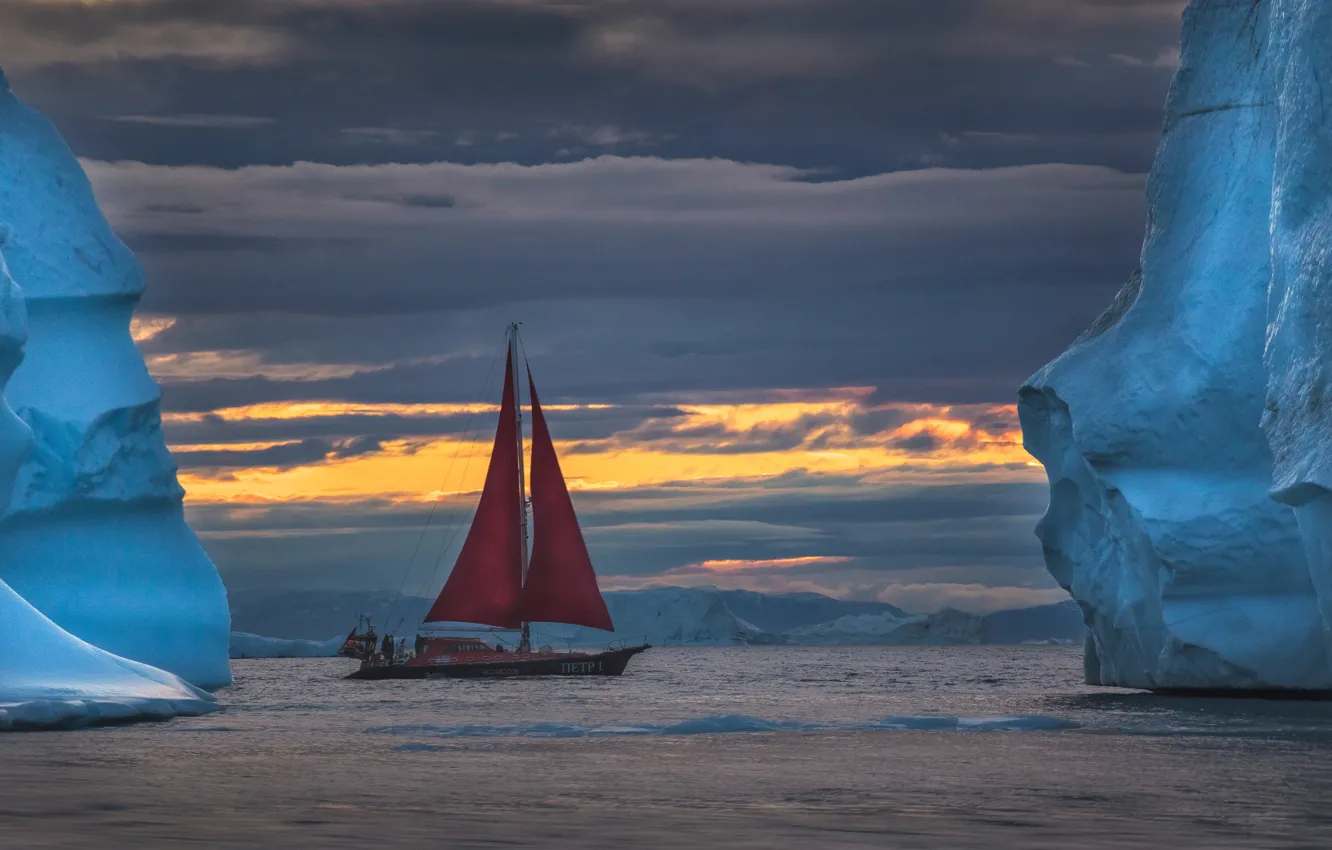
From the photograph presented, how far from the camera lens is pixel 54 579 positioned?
41.3m

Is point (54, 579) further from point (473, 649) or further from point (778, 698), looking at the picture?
point (473, 649)

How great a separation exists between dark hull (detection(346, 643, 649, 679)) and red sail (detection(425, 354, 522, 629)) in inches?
59.2

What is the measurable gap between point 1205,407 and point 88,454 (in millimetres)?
24536

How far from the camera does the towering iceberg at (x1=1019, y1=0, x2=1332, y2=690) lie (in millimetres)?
31859

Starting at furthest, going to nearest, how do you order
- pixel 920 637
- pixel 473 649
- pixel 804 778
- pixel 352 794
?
pixel 920 637 < pixel 473 649 < pixel 804 778 < pixel 352 794

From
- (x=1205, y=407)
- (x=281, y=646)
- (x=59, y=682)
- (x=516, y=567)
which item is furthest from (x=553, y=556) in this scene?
(x=281, y=646)

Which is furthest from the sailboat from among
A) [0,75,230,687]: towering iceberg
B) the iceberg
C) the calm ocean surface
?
the iceberg

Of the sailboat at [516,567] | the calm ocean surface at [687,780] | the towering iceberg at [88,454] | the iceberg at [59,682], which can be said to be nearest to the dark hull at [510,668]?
the sailboat at [516,567]

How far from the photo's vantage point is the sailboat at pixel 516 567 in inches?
2384

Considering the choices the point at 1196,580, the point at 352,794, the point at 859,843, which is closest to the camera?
the point at 859,843

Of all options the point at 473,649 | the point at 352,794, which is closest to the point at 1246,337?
the point at 352,794

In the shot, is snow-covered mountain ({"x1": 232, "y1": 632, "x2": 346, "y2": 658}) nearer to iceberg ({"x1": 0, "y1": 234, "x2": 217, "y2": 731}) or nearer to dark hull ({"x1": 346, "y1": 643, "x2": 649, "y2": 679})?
dark hull ({"x1": 346, "y1": 643, "x2": 649, "y2": 679})

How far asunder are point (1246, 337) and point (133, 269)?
25.7 meters

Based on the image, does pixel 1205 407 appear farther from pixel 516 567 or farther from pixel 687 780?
pixel 516 567
